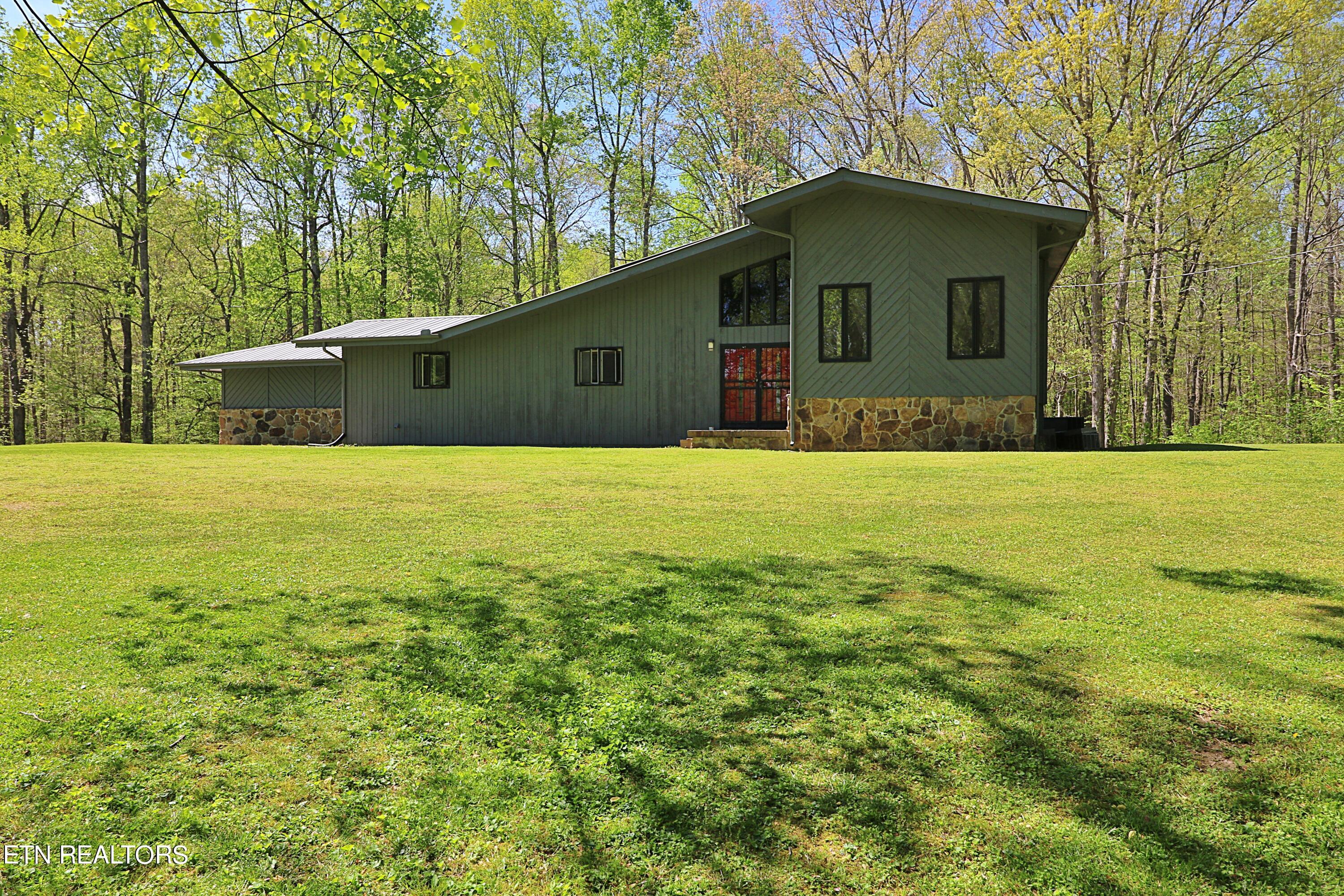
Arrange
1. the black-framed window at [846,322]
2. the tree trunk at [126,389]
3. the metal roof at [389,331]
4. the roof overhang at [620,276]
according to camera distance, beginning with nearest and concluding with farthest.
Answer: the black-framed window at [846,322]
the roof overhang at [620,276]
the metal roof at [389,331]
the tree trunk at [126,389]

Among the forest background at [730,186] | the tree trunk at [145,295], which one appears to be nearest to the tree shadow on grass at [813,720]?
the forest background at [730,186]

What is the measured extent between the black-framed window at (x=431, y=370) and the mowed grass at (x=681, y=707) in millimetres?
13008

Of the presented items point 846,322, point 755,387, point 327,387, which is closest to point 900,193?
point 846,322

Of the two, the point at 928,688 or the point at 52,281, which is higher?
the point at 52,281

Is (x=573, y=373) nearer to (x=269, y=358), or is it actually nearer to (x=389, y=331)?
(x=389, y=331)

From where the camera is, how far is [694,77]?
25.4 m

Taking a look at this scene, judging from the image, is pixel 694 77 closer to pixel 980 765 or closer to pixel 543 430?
pixel 543 430

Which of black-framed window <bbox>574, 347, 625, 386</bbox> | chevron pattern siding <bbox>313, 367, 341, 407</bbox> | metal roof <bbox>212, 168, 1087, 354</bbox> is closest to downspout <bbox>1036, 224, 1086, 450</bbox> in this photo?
metal roof <bbox>212, 168, 1087, 354</bbox>

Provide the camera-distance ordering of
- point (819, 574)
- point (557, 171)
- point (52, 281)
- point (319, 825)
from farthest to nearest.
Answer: point (557, 171)
point (52, 281)
point (819, 574)
point (319, 825)

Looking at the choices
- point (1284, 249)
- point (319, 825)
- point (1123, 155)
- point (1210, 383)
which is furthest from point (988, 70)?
point (319, 825)

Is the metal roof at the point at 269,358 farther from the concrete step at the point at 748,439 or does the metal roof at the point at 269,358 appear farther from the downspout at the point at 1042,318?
the downspout at the point at 1042,318

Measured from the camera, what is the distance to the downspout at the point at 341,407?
19156 mm

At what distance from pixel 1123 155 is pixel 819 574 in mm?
19504

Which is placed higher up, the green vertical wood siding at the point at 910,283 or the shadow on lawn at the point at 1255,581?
the green vertical wood siding at the point at 910,283
